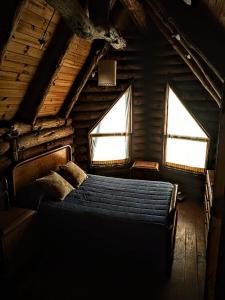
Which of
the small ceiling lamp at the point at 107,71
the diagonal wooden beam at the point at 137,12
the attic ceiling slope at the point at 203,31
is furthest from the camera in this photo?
the small ceiling lamp at the point at 107,71

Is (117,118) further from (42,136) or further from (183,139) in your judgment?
(42,136)

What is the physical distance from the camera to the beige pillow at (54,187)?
4.27m

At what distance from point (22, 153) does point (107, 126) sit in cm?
268

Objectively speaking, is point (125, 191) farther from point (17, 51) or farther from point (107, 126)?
point (17, 51)

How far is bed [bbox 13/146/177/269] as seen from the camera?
3.48 m

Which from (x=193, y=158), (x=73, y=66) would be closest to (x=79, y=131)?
(x=73, y=66)

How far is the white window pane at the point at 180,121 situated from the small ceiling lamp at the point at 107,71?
5.39ft

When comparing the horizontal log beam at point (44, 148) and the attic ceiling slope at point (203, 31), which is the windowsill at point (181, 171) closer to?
the horizontal log beam at point (44, 148)

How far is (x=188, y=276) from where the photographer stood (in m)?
3.62

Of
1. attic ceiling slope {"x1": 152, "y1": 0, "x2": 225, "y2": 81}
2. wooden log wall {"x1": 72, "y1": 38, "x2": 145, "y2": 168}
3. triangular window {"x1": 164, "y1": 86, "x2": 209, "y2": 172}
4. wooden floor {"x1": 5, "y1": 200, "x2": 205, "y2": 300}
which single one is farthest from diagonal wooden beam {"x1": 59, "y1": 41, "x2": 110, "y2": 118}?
wooden floor {"x1": 5, "y1": 200, "x2": 205, "y2": 300}

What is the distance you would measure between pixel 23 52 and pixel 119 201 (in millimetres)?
2822

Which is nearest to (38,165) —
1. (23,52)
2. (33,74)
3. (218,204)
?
(33,74)

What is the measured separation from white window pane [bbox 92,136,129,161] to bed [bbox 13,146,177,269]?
1.81 metres

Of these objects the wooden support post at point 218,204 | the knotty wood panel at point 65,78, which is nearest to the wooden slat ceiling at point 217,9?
the wooden support post at point 218,204
